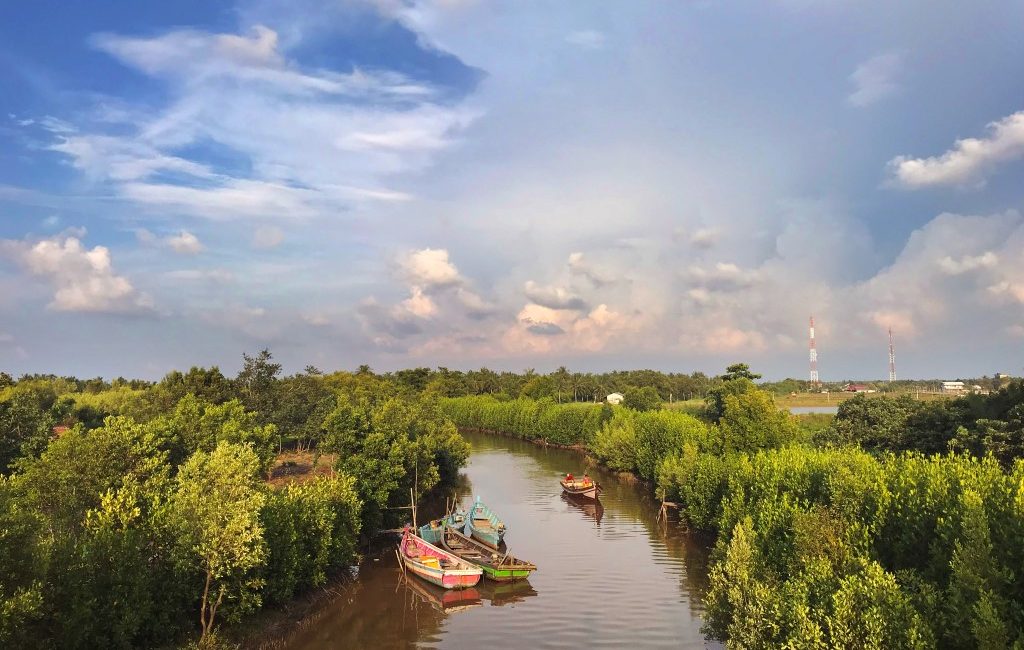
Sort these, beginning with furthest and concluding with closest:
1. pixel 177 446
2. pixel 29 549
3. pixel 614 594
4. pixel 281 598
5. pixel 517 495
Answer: pixel 517 495 < pixel 177 446 < pixel 614 594 < pixel 281 598 < pixel 29 549

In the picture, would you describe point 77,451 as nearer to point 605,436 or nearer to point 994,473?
point 994,473

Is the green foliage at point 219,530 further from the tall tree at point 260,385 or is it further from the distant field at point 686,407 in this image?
the distant field at point 686,407

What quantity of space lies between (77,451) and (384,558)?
843 inches

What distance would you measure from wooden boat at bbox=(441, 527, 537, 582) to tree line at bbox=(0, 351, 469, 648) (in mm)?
5906

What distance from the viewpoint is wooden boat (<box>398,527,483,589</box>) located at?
37750 mm

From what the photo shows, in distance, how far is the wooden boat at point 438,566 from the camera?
37750 mm

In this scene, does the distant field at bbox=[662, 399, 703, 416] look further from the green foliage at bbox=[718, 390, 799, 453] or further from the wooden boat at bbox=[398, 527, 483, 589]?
the wooden boat at bbox=[398, 527, 483, 589]

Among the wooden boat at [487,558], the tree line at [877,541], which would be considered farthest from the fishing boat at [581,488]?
the wooden boat at [487,558]

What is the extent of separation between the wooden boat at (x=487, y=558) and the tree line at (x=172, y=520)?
591cm

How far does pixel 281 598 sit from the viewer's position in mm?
31656

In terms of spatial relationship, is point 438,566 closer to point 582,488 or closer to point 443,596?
point 443,596

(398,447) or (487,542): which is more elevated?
(398,447)

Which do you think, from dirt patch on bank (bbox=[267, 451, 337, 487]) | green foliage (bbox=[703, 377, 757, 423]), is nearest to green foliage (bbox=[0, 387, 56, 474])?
dirt patch on bank (bbox=[267, 451, 337, 487])

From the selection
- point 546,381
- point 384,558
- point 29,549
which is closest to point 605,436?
point 384,558
